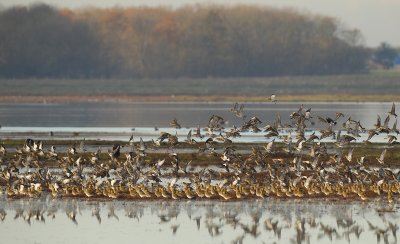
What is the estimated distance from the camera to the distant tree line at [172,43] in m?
149

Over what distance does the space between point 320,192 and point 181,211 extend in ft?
13.9

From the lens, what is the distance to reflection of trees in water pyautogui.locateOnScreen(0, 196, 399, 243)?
85.1ft

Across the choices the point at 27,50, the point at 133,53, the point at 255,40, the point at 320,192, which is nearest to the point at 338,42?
the point at 255,40

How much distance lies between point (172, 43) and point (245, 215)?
133 metres

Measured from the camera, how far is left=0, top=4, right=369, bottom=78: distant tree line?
149m

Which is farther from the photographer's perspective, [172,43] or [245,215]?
[172,43]

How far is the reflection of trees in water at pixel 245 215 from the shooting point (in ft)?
85.1

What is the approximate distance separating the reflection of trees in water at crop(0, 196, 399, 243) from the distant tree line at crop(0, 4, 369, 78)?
370 ft

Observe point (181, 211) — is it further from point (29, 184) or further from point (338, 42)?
point (338, 42)

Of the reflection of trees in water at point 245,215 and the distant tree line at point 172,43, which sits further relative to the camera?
the distant tree line at point 172,43

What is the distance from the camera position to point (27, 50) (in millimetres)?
149750

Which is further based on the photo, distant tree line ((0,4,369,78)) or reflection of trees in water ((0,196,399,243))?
distant tree line ((0,4,369,78))

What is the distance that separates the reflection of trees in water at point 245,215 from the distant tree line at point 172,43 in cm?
11292

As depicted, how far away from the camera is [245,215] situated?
28328 mm
